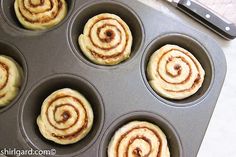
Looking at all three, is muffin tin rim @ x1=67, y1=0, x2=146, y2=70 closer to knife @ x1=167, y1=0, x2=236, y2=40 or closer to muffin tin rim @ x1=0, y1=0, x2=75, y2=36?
muffin tin rim @ x1=0, y1=0, x2=75, y2=36

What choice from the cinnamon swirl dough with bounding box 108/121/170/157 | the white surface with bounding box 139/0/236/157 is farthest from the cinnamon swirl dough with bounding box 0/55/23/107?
the white surface with bounding box 139/0/236/157

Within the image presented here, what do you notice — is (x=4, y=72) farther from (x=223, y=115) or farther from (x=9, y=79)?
(x=223, y=115)

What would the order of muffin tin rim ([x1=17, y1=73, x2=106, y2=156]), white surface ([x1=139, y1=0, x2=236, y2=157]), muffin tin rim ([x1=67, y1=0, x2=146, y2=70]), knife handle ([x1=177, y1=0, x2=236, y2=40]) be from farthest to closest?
knife handle ([x1=177, y1=0, x2=236, y2=40]), white surface ([x1=139, y1=0, x2=236, y2=157]), muffin tin rim ([x1=67, y1=0, x2=146, y2=70]), muffin tin rim ([x1=17, y1=73, x2=106, y2=156])

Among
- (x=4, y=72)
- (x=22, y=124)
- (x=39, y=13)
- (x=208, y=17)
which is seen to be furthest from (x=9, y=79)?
(x=208, y=17)

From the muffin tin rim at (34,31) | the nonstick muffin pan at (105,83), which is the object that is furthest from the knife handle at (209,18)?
the muffin tin rim at (34,31)

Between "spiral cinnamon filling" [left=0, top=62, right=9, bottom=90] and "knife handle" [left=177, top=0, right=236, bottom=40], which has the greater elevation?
"knife handle" [left=177, top=0, right=236, bottom=40]

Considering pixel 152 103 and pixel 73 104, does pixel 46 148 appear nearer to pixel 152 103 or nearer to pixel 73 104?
pixel 73 104

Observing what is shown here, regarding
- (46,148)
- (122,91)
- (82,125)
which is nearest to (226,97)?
(122,91)

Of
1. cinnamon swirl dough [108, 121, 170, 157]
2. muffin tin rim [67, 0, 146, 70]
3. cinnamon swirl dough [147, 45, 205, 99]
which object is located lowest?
cinnamon swirl dough [108, 121, 170, 157]
